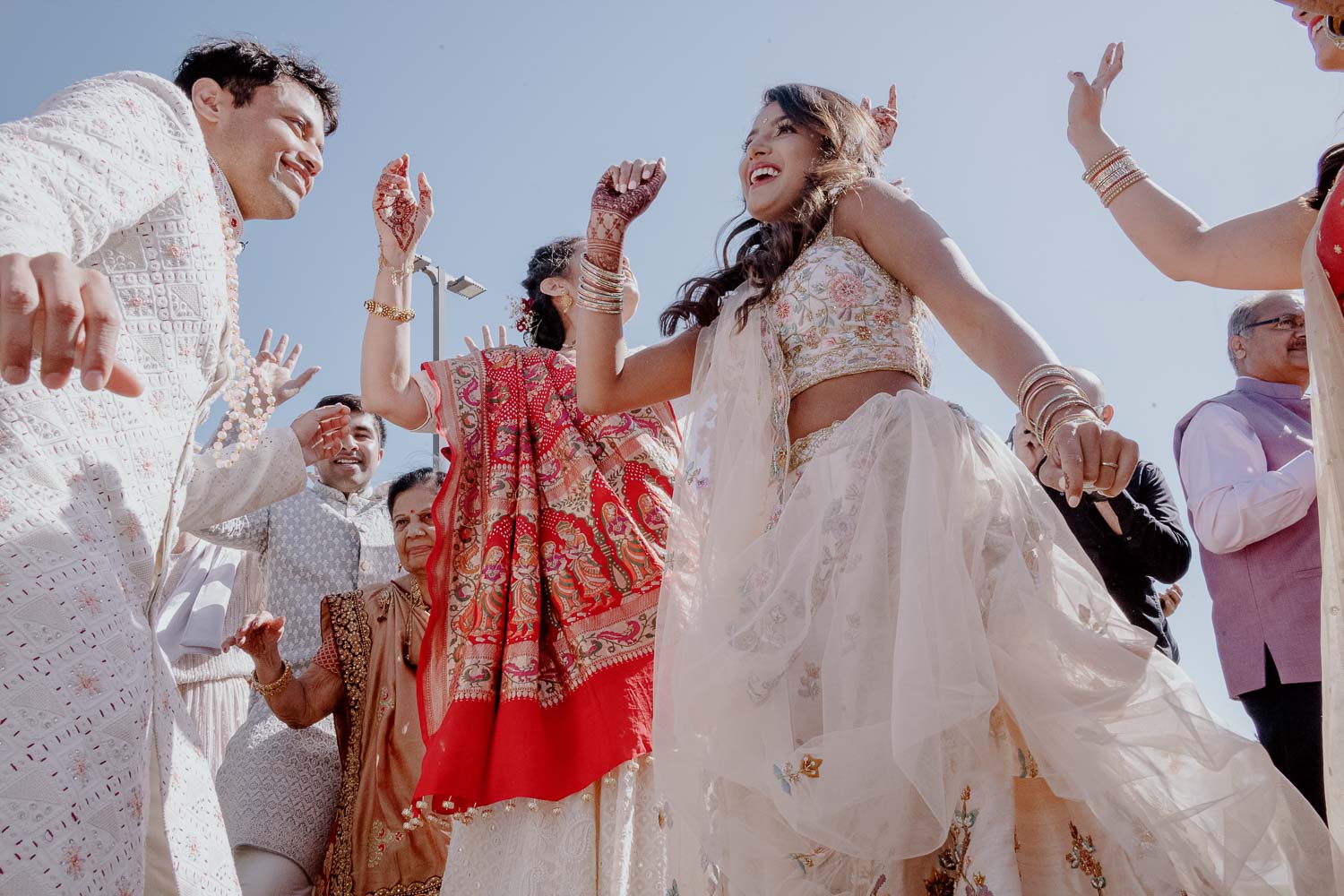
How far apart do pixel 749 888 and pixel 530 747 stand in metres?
1.11

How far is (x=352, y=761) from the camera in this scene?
391 centimetres

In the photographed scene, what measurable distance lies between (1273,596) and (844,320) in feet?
A: 5.52

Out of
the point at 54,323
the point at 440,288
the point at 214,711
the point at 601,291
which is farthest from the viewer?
the point at 440,288

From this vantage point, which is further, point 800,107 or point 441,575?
point 441,575

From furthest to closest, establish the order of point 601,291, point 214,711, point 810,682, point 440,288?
point 440,288
point 214,711
point 601,291
point 810,682

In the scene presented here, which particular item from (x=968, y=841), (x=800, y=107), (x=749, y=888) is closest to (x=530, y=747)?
(x=749, y=888)

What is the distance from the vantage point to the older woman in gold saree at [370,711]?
3689mm

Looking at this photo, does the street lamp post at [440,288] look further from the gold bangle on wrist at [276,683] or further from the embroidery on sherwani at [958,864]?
the embroidery on sherwani at [958,864]

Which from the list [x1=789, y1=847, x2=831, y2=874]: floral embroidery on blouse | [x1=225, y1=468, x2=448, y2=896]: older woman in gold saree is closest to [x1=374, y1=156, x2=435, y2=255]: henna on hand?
[x1=225, y1=468, x2=448, y2=896]: older woman in gold saree

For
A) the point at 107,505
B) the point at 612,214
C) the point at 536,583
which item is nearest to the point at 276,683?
the point at 536,583

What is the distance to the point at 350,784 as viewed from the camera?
3.86m

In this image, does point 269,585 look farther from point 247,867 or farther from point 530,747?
point 530,747

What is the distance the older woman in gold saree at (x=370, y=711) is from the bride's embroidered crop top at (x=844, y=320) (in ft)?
6.36

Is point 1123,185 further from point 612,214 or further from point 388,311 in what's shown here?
point 388,311
